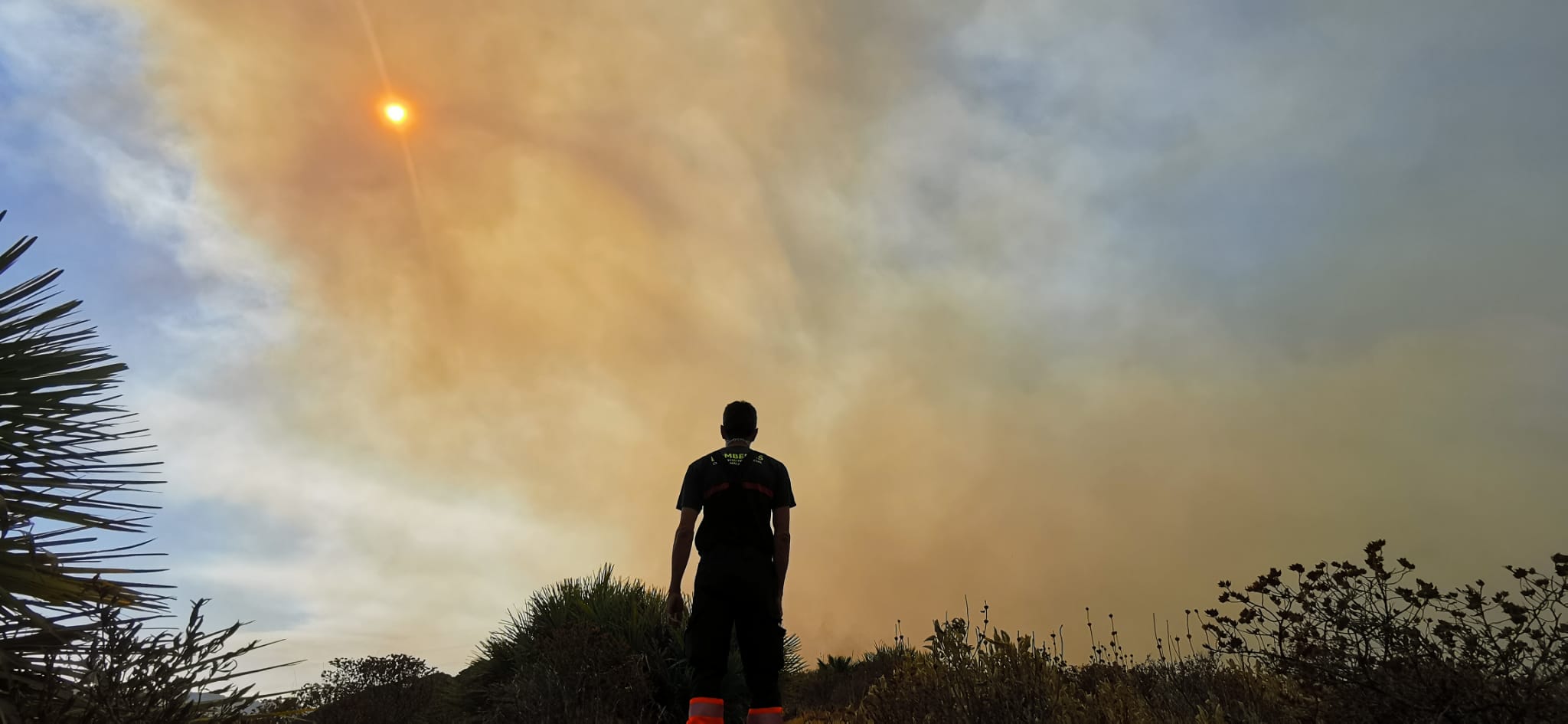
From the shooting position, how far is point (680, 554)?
5.04 metres

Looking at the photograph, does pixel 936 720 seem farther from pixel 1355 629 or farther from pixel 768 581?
pixel 1355 629

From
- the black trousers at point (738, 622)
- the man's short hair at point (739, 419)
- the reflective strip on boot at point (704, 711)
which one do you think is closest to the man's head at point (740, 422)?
the man's short hair at point (739, 419)

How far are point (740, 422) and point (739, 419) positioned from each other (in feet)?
0.07

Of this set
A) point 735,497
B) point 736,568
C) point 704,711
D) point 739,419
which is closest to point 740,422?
point 739,419

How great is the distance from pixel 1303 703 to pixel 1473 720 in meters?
1.02

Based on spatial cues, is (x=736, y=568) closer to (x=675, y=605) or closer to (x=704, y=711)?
(x=675, y=605)

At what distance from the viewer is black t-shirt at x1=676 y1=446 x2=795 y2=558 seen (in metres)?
4.98

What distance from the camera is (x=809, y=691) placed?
1435cm

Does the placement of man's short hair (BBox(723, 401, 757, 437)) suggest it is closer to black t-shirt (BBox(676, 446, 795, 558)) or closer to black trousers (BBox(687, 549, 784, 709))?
black t-shirt (BBox(676, 446, 795, 558))

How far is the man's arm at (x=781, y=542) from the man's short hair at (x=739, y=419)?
1.83 ft

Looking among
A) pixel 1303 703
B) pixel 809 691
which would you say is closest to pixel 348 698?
pixel 809 691

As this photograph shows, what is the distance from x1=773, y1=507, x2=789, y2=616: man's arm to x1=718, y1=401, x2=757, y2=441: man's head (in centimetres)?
52

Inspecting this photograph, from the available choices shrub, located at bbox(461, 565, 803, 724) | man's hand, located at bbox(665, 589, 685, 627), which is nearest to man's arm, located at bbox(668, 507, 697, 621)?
man's hand, located at bbox(665, 589, 685, 627)

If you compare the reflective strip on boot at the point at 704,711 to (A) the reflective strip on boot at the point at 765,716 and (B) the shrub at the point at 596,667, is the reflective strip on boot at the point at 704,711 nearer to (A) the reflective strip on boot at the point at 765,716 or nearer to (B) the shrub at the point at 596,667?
(A) the reflective strip on boot at the point at 765,716
